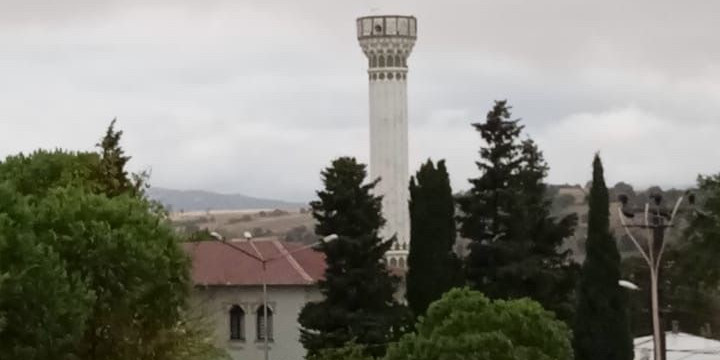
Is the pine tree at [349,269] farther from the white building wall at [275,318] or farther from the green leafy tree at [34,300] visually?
the green leafy tree at [34,300]

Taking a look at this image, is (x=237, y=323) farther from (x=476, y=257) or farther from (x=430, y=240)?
(x=430, y=240)

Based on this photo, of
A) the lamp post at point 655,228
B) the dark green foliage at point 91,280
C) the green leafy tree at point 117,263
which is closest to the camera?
the dark green foliage at point 91,280

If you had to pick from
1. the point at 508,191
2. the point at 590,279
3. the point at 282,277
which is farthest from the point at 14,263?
the point at 282,277

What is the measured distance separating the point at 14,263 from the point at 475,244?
2757 cm

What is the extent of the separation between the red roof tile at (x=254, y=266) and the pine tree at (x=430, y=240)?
17.4 m

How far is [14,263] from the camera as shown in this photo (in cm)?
2928

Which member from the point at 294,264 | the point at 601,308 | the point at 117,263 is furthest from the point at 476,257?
the point at 117,263

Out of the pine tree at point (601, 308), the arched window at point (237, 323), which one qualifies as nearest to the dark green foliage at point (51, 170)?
the pine tree at point (601, 308)

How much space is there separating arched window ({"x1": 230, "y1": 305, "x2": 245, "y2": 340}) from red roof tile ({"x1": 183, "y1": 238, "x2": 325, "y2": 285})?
124 centimetres

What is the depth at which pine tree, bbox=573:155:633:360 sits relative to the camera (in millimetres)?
44875

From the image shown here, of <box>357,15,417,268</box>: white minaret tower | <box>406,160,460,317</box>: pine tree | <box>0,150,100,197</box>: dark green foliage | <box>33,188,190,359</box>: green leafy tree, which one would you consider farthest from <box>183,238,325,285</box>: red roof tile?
<box>33,188,190,359</box>: green leafy tree

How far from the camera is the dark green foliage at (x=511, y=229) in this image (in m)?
54.2

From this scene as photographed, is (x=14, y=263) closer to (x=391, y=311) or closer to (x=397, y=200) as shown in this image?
(x=391, y=311)

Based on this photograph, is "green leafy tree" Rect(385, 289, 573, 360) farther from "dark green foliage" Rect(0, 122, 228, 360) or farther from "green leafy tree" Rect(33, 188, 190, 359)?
"green leafy tree" Rect(33, 188, 190, 359)
